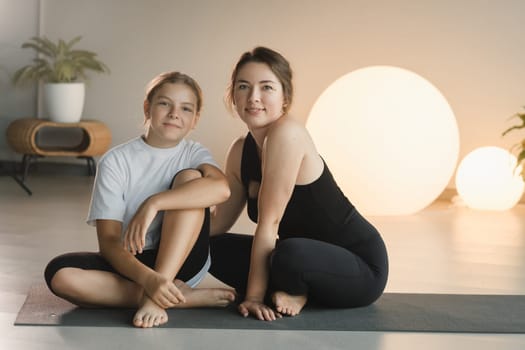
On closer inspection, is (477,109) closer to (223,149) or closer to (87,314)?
(223,149)

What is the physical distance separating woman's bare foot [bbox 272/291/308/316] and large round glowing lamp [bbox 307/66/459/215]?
1778mm

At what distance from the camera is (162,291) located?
82.6 inches

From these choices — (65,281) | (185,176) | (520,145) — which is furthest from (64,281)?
(520,145)

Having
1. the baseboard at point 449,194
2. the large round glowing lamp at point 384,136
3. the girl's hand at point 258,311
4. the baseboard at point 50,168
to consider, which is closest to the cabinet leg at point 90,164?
the baseboard at point 50,168

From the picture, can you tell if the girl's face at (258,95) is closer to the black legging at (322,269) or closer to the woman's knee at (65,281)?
the black legging at (322,269)

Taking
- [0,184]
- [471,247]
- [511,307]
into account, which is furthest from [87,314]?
[0,184]

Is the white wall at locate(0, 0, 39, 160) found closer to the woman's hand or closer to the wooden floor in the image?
the wooden floor

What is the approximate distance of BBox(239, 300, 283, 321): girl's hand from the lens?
86.6 inches

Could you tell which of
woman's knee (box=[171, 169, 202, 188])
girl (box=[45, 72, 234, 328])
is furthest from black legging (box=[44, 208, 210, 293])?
woman's knee (box=[171, 169, 202, 188])

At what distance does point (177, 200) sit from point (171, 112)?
265 mm

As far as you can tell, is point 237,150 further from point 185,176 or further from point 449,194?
point 449,194

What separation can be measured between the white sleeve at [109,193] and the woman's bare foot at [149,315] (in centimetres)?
25

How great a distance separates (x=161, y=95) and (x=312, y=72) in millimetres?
3053

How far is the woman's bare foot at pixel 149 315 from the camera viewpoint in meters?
2.11
